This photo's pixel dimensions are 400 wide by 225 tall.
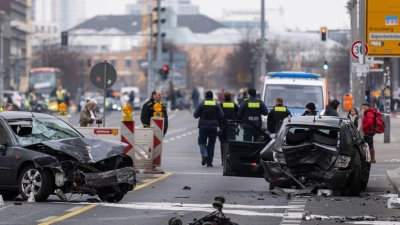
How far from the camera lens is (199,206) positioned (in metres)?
15.8

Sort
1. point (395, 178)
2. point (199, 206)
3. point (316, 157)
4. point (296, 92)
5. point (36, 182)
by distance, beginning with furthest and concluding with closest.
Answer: point (296, 92) < point (395, 178) < point (316, 157) < point (36, 182) < point (199, 206)

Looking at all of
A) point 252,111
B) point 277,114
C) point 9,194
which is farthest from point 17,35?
point 9,194

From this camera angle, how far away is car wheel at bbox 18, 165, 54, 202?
16172 millimetres

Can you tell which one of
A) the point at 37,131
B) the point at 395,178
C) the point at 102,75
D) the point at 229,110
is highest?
the point at 102,75

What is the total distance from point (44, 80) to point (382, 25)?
66860mm

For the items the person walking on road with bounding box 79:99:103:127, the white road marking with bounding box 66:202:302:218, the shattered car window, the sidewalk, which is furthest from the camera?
the person walking on road with bounding box 79:99:103:127

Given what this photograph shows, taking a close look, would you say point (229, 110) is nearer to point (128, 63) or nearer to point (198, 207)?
point (198, 207)

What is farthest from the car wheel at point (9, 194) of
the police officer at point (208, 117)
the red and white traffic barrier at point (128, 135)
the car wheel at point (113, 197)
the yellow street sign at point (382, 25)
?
the yellow street sign at point (382, 25)

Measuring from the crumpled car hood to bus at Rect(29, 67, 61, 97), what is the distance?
3049 inches

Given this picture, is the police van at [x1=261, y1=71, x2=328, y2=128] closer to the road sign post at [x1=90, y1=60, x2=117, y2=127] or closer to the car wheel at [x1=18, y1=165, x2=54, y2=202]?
the road sign post at [x1=90, y1=60, x2=117, y2=127]

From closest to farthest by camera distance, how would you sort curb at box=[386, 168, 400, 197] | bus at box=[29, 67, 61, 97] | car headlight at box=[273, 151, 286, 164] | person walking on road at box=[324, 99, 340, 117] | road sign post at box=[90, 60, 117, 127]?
car headlight at box=[273, 151, 286, 164]
curb at box=[386, 168, 400, 197]
person walking on road at box=[324, 99, 340, 117]
road sign post at box=[90, 60, 117, 127]
bus at box=[29, 67, 61, 97]

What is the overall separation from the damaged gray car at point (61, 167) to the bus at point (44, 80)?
77335mm

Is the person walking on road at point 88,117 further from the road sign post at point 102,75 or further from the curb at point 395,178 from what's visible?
the curb at point 395,178

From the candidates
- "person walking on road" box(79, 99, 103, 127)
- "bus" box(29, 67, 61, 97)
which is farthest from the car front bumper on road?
"bus" box(29, 67, 61, 97)
